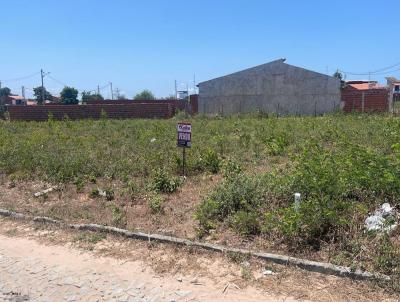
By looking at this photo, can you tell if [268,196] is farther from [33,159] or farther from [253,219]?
[33,159]

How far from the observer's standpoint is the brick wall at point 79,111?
28844mm

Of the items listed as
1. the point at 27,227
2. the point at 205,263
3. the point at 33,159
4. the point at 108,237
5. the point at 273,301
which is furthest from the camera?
the point at 33,159

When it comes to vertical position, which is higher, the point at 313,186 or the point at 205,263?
the point at 313,186

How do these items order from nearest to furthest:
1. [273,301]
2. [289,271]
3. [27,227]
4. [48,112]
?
[273,301], [289,271], [27,227], [48,112]

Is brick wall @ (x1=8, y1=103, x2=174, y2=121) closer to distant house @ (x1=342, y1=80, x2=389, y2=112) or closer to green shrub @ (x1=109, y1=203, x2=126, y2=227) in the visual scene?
distant house @ (x1=342, y1=80, x2=389, y2=112)

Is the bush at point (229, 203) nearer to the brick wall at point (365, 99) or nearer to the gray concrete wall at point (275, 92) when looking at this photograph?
the brick wall at point (365, 99)

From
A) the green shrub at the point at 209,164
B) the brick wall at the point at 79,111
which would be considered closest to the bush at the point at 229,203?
the green shrub at the point at 209,164

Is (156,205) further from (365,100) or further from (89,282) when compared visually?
(365,100)

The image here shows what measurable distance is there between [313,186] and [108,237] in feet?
8.93

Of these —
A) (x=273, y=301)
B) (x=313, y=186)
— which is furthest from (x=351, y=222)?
(x=273, y=301)

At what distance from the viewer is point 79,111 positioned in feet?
95.2

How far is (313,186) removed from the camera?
547cm

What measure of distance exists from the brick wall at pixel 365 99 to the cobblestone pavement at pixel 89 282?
26.1 m

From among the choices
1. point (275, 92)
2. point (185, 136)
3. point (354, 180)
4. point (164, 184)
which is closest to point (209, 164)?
point (185, 136)
